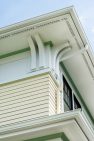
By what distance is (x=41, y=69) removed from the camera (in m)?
9.59

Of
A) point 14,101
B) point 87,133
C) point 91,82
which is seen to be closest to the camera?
point 87,133

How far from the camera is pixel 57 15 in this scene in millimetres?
9734

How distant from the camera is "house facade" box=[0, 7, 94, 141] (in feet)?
28.2

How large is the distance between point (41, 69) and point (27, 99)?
0.94m

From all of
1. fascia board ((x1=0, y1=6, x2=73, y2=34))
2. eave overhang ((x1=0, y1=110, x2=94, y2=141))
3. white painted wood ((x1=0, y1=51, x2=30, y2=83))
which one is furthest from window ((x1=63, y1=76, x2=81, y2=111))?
eave overhang ((x1=0, y1=110, x2=94, y2=141))

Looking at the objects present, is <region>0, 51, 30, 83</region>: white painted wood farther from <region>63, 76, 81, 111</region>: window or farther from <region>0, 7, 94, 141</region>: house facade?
<region>63, 76, 81, 111</region>: window

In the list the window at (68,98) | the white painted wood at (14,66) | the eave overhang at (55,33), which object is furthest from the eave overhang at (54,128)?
the eave overhang at (55,33)

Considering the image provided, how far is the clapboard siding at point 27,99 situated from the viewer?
868 centimetres

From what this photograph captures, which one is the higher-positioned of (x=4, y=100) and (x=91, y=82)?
(x=91, y=82)

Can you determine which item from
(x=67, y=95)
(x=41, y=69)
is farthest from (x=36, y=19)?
(x=67, y=95)

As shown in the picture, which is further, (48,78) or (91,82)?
(91,82)

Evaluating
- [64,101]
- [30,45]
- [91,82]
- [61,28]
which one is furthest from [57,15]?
[91,82]

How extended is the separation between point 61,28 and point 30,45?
3.11ft

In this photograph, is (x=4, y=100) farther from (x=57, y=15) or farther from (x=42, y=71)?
(x=57, y=15)
